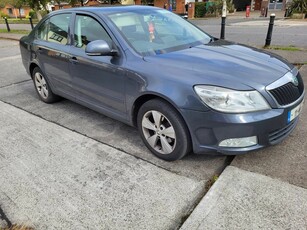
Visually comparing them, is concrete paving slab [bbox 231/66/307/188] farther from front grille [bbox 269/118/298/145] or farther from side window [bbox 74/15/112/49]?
side window [bbox 74/15/112/49]

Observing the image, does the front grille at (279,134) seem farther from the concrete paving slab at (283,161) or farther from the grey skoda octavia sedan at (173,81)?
the concrete paving slab at (283,161)

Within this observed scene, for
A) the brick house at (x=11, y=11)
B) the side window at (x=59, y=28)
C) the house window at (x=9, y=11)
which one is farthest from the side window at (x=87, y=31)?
the house window at (x=9, y=11)

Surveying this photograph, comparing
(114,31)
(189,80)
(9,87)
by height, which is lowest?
(9,87)

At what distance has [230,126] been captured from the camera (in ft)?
7.96

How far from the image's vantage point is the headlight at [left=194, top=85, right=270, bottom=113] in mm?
2404

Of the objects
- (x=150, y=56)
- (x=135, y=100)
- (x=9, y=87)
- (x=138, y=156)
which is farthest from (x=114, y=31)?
(x=9, y=87)

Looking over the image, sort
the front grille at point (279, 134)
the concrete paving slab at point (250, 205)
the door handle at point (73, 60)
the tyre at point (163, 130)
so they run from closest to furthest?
the concrete paving slab at point (250, 205)
the front grille at point (279, 134)
the tyre at point (163, 130)
the door handle at point (73, 60)

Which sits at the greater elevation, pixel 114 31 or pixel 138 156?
pixel 114 31

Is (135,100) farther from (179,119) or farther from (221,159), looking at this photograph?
(221,159)

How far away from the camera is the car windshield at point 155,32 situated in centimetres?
320

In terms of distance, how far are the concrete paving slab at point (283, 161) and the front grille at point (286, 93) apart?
0.63m

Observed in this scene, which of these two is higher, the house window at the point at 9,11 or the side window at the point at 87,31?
the side window at the point at 87,31

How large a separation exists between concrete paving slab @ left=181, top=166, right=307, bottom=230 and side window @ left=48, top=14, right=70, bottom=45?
2957 mm

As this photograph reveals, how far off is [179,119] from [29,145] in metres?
2.08
